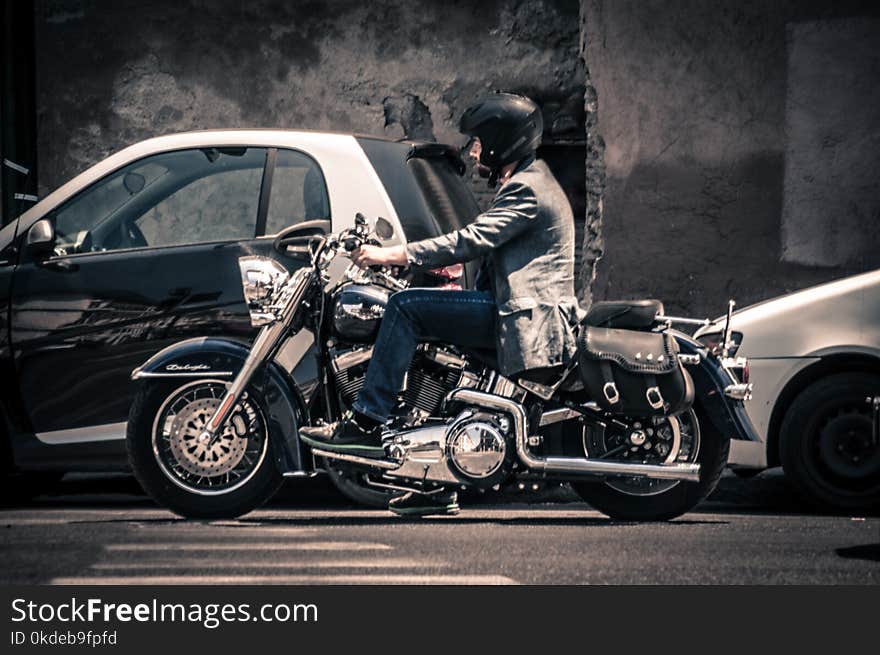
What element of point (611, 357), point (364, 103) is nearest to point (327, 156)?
point (611, 357)

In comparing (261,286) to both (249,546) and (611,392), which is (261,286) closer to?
(249,546)

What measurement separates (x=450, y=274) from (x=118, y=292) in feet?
5.14

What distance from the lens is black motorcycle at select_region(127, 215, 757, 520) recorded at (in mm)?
6504

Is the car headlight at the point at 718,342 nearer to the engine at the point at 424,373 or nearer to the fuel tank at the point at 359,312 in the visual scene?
the engine at the point at 424,373

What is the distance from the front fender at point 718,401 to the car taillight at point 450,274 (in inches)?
50.7

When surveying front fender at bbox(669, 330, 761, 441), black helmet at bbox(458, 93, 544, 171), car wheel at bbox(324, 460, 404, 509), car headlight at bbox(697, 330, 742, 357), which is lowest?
car wheel at bbox(324, 460, 404, 509)

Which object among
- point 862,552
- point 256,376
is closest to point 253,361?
point 256,376

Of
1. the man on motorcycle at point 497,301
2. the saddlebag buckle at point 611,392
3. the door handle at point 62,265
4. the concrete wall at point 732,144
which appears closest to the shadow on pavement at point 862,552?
the saddlebag buckle at point 611,392

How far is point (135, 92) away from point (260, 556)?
6.79m

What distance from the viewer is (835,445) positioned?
7.48 meters

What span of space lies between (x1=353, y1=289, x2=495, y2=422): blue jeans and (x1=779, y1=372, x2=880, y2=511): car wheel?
186 centimetres

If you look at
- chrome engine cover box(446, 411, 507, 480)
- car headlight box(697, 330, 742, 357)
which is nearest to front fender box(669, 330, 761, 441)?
car headlight box(697, 330, 742, 357)

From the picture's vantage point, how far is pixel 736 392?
21.2 feet

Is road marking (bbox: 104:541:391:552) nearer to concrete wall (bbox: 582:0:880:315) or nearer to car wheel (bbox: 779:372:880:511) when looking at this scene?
car wheel (bbox: 779:372:880:511)
